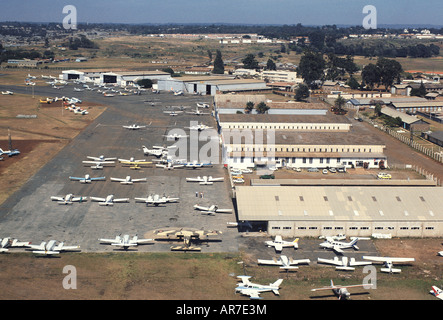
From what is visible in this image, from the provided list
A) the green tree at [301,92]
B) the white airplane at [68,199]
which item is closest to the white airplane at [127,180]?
the white airplane at [68,199]

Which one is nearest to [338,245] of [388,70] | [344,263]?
[344,263]

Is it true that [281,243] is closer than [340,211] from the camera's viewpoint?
Yes

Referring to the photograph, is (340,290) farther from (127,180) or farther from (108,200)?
(127,180)

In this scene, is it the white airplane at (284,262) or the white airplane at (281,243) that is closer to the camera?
the white airplane at (284,262)

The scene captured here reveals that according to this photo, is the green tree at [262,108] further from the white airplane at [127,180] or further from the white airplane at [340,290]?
the white airplane at [340,290]

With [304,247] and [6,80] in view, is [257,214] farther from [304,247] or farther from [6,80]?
[6,80]

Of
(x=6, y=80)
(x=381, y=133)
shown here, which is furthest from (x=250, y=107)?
(x=6, y=80)

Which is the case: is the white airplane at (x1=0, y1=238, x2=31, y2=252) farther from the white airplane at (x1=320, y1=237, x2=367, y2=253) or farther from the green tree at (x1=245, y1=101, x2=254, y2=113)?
the green tree at (x1=245, y1=101, x2=254, y2=113)
